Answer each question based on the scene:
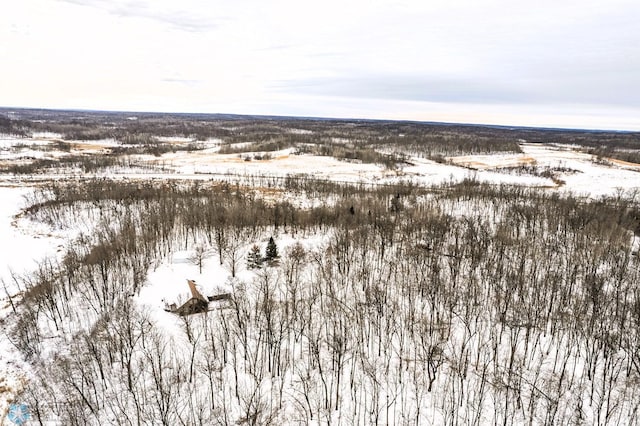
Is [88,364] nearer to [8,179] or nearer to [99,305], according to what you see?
[99,305]

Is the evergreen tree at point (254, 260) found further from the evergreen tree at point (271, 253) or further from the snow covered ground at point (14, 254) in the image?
the snow covered ground at point (14, 254)

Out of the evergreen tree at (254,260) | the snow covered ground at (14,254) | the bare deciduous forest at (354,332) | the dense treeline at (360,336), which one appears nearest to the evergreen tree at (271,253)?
the bare deciduous forest at (354,332)

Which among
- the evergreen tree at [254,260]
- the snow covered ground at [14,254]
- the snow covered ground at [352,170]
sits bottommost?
the snow covered ground at [14,254]

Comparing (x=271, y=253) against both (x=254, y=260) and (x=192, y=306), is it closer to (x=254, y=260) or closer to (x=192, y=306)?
(x=254, y=260)

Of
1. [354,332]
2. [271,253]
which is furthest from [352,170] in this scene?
[354,332]

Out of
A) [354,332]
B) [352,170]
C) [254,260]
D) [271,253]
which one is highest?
[352,170]

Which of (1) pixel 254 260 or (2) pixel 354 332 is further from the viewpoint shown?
(1) pixel 254 260

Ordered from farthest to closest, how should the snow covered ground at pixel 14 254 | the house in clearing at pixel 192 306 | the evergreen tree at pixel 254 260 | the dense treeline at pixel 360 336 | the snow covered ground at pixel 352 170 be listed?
the snow covered ground at pixel 352 170, the evergreen tree at pixel 254 260, the house in clearing at pixel 192 306, the snow covered ground at pixel 14 254, the dense treeline at pixel 360 336

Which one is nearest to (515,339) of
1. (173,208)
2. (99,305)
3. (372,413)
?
(372,413)

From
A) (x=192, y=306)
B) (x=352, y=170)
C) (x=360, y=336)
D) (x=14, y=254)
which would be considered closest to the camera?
(x=360, y=336)
